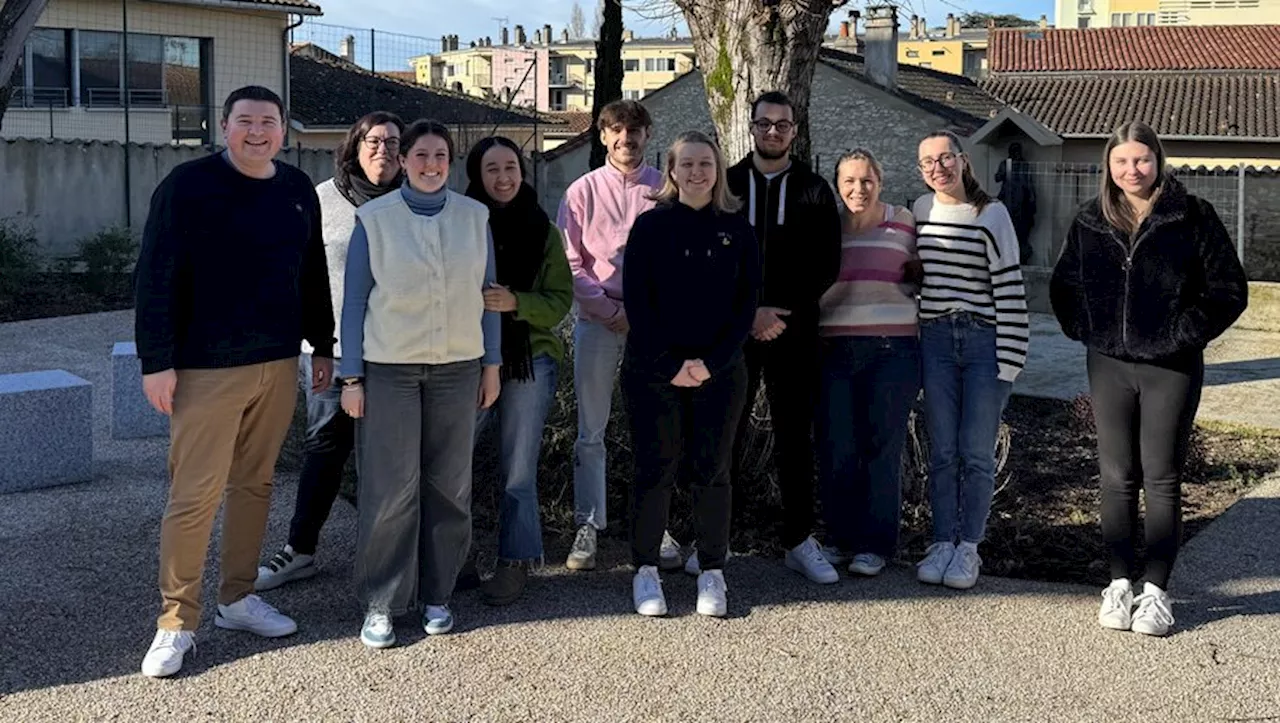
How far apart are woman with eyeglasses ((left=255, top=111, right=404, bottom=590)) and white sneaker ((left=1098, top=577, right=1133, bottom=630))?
9.46ft

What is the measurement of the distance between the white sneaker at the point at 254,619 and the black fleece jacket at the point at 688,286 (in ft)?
5.29

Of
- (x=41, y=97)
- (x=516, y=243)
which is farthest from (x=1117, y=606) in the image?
(x=41, y=97)

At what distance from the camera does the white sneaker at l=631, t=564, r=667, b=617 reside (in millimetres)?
5168

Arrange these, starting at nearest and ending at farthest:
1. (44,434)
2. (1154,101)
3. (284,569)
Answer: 1. (284,569)
2. (44,434)
3. (1154,101)

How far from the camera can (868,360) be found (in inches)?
219

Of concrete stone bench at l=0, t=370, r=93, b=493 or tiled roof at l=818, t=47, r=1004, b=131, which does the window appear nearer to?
tiled roof at l=818, t=47, r=1004, b=131

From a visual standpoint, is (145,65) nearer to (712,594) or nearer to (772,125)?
(772,125)

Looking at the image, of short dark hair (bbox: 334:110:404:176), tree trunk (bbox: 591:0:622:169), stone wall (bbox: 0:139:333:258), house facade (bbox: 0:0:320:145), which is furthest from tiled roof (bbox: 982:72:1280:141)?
short dark hair (bbox: 334:110:404:176)

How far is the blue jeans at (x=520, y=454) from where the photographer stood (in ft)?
17.5

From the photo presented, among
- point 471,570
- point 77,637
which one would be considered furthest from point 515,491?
point 77,637

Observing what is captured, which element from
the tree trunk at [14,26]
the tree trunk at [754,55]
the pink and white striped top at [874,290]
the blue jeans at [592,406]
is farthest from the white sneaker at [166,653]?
the tree trunk at [14,26]

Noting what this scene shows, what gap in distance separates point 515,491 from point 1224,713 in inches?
103

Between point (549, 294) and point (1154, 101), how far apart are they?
37393 millimetres

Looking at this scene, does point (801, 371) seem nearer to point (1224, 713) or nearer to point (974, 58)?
point (1224, 713)
